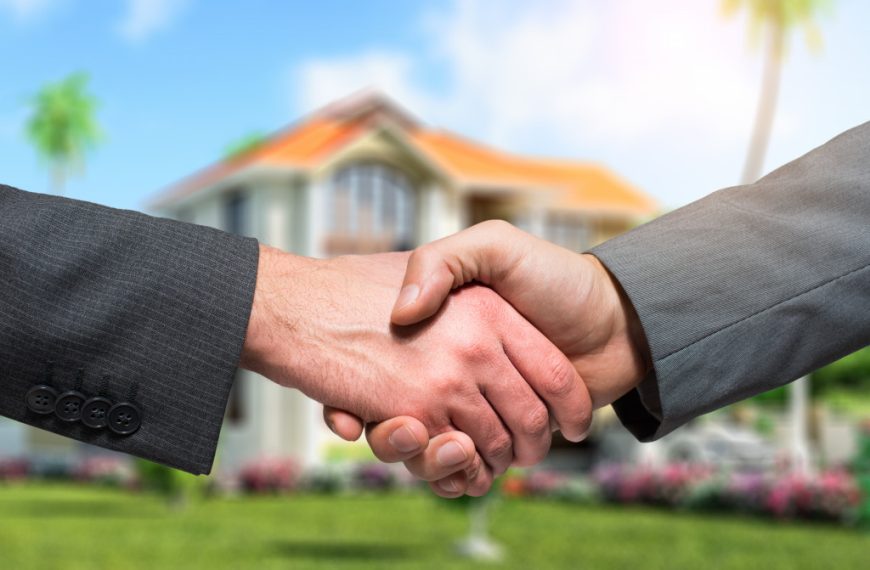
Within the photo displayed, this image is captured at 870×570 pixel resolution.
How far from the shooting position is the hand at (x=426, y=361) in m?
2.72

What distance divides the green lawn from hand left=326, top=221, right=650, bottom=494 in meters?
8.62

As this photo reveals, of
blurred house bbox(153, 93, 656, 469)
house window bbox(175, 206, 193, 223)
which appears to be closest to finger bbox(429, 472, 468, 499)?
blurred house bbox(153, 93, 656, 469)

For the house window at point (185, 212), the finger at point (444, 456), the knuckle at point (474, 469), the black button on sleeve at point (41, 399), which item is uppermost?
the black button on sleeve at point (41, 399)

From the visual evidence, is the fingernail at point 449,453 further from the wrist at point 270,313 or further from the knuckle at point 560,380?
the wrist at point 270,313

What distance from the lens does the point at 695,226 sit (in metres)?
2.78

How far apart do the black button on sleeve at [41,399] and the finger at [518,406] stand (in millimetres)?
1046

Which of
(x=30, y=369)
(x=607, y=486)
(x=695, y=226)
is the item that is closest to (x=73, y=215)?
(x=30, y=369)

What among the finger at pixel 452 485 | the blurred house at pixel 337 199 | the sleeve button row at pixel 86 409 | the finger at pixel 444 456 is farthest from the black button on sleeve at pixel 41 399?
the blurred house at pixel 337 199

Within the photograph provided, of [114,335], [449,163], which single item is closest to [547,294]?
[114,335]

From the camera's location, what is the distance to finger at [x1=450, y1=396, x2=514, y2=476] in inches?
111

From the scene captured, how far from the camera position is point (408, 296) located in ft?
8.84

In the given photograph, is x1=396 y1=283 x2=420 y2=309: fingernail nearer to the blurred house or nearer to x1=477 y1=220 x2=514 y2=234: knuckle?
x1=477 y1=220 x2=514 y2=234: knuckle

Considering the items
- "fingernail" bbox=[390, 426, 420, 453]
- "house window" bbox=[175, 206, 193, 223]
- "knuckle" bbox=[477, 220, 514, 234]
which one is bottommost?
"house window" bbox=[175, 206, 193, 223]

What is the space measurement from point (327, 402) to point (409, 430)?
0.76ft
